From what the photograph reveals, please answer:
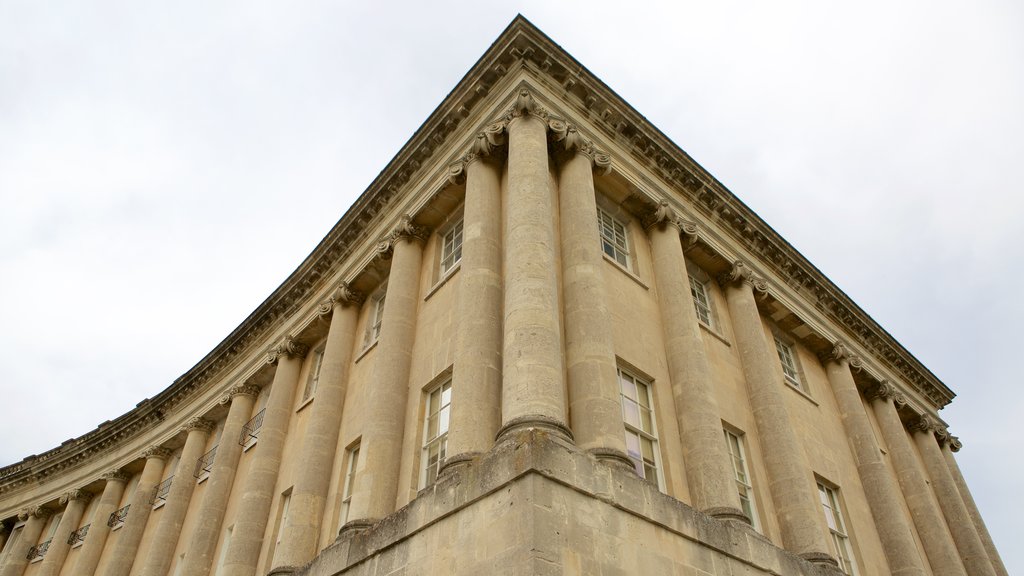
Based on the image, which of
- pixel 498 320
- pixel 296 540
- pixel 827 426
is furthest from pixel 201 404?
A: pixel 827 426

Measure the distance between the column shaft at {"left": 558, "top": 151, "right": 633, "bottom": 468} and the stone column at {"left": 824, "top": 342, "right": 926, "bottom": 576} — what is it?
11812mm

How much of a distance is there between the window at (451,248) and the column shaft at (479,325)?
192 cm

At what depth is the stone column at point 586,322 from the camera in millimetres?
11328

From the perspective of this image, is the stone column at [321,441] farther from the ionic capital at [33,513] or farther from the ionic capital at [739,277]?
the ionic capital at [33,513]

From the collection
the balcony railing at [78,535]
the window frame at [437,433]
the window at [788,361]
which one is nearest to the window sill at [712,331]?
the window at [788,361]

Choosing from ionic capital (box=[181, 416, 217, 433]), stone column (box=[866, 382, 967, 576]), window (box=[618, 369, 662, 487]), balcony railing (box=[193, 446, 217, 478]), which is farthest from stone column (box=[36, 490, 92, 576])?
stone column (box=[866, 382, 967, 576])

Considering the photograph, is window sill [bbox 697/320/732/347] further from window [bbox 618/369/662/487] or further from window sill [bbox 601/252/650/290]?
window [bbox 618/369/662/487]

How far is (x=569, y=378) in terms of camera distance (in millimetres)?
12266

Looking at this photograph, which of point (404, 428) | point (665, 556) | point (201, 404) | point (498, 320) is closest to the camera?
point (665, 556)

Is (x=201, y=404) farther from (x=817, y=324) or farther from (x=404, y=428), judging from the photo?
(x=817, y=324)

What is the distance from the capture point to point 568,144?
52.7ft

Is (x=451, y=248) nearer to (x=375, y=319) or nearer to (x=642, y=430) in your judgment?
(x=375, y=319)

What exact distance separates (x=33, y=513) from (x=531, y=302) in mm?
36213

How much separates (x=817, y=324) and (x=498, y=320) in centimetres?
1443
